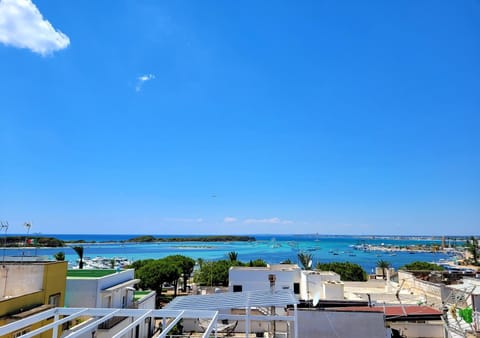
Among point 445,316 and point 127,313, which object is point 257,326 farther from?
point 127,313

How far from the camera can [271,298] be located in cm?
870

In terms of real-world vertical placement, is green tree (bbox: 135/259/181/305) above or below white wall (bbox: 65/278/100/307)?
below

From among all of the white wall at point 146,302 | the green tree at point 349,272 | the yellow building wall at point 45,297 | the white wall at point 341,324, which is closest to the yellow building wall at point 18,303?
the yellow building wall at point 45,297

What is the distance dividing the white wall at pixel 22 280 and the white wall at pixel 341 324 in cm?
1019

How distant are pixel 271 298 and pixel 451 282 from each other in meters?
19.2

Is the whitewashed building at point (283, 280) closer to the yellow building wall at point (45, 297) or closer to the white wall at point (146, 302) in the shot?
the white wall at point (146, 302)

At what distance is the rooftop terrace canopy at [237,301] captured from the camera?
812 centimetres

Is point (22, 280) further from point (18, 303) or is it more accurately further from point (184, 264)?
point (184, 264)

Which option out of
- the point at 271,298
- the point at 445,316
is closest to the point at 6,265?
the point at 271,298

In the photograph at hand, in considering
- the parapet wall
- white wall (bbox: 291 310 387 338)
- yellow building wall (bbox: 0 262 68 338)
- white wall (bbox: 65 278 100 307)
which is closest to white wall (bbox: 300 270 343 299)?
the parapet wall

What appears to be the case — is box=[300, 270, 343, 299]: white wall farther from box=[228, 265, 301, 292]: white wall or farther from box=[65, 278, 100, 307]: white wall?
box=[65, 278, 100, 307]: white wall

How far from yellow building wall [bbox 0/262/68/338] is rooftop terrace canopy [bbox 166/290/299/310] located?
5394 mm

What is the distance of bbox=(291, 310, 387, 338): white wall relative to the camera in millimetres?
12047

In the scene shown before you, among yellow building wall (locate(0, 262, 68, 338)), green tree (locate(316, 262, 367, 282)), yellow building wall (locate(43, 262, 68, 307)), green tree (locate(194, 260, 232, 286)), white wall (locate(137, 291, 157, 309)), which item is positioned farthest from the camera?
green tree (locate(316, 262, 367, 282))
